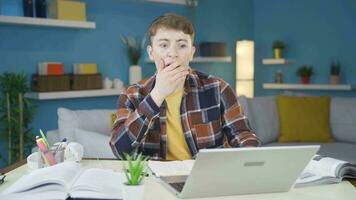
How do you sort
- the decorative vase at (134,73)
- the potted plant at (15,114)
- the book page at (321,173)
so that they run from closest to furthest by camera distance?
the book page at (321,173), the potted plant at (15,114), the decorative vase at (134,73)

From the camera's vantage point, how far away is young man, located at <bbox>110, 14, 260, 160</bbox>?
4.76 ft

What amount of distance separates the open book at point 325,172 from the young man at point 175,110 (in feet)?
0.98

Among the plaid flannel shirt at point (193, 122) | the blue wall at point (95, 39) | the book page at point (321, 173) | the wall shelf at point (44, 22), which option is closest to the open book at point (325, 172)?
the book page at point (321, 173)

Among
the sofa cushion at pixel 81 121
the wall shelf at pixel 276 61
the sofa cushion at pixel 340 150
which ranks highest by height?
the wall shelf at pixel 276 61

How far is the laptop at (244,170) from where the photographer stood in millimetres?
916

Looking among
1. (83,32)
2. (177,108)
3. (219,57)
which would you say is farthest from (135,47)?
(177,108)

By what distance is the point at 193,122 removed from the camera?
1606 mm

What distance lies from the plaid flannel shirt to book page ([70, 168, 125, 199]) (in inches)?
14.2

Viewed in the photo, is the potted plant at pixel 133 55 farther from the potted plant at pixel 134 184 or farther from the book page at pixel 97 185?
the potted plant at pixel 134 184

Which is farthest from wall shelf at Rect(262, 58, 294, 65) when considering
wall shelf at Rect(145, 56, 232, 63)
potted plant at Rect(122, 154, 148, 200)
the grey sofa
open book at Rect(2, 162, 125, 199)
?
potted plant at Rect(122, 154, 148, 200)

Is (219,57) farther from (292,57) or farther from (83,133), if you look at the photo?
(83,133)

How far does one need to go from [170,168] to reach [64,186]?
379mm

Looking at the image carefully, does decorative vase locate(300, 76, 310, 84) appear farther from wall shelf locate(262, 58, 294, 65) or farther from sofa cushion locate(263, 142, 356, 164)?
sofa cushion locate(263, 142, 356, 164)

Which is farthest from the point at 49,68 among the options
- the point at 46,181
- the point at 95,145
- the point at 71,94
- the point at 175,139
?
the point at 46,181
